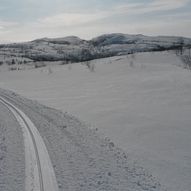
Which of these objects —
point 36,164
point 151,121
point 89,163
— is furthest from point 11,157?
point 151,121

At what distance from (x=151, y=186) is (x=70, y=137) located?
185 inches

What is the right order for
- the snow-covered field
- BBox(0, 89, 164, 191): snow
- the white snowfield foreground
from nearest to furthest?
the white snowfield foreground, BBox(0, 89, 164, 191): snow, the snow-covered field

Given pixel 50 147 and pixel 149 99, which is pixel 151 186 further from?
pixel 149 99

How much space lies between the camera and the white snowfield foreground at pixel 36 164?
729 centimetres

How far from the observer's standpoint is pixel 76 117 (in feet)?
54.1

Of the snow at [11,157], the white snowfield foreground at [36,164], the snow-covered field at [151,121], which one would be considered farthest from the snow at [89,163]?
the snow at [11,157]

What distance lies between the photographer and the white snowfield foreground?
7293 millimetres

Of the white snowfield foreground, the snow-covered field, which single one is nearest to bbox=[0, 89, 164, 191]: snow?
the white snowfield foreground

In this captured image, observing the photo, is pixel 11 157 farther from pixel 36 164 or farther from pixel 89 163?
pixel 89 163

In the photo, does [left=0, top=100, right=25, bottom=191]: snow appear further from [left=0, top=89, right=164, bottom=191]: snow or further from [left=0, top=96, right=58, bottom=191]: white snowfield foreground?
[left=0, top=89, right=164, bottom=191]: snow

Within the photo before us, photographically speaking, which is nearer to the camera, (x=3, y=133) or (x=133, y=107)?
(x=3, y=133)

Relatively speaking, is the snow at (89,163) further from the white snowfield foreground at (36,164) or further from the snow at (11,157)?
the snow at (11,157)

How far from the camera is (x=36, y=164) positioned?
8.82 metres

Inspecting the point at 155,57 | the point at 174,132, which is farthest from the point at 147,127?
the point at 155,57
